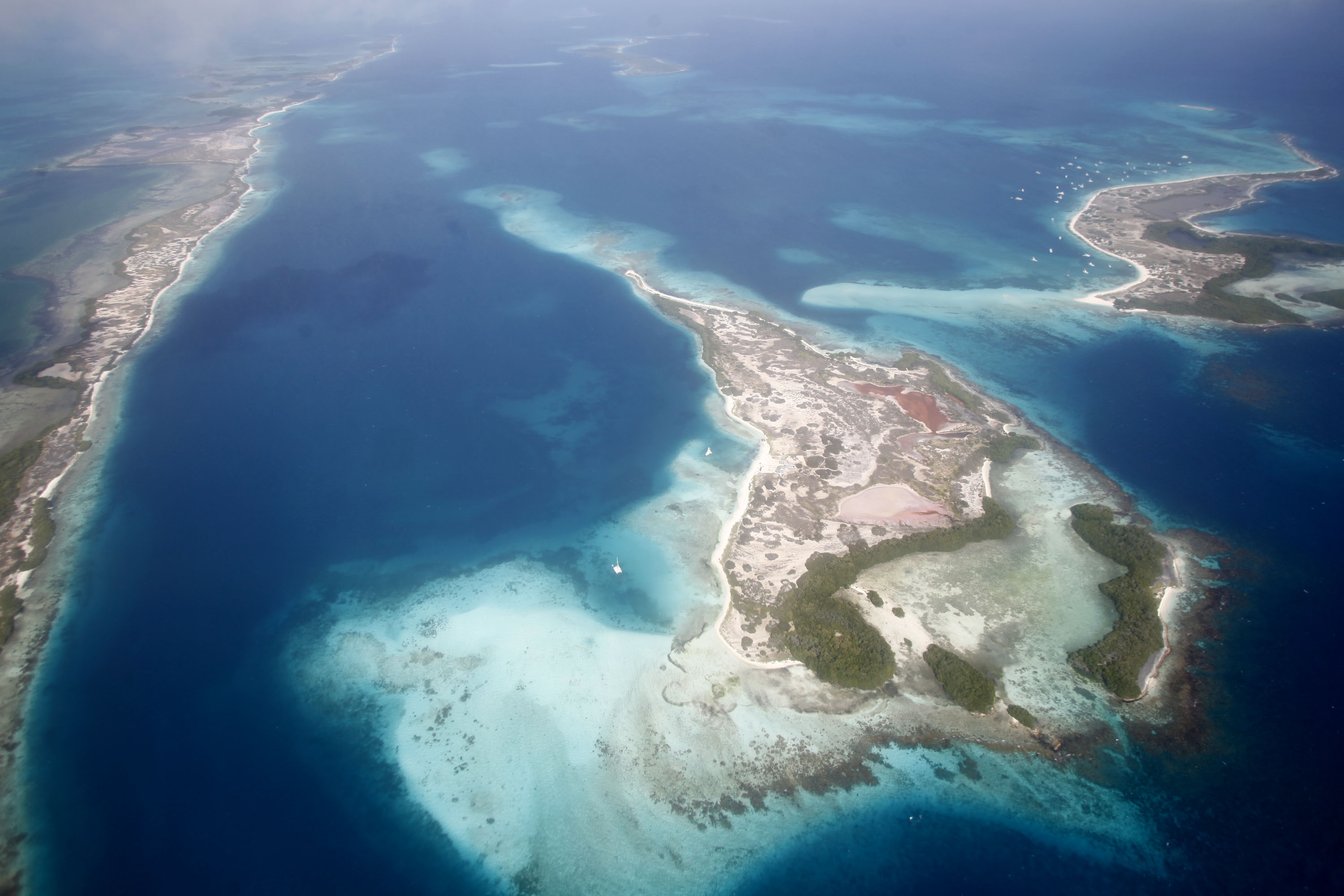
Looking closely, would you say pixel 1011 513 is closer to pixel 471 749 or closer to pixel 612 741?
pixel 612 741

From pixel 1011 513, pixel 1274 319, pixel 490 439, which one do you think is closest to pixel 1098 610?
pixel 1011 513

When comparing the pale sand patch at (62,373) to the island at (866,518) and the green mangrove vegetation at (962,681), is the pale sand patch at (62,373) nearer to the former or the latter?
the island at (866,518)

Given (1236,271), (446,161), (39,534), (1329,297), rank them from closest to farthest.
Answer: (39,534) < (1329,297) < (1236,271) < (446,161)

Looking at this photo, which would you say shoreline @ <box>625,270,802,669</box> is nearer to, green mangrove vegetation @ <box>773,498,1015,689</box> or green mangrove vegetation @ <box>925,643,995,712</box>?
green mangrove vegetation @ <box>773,498,1015,689</box>

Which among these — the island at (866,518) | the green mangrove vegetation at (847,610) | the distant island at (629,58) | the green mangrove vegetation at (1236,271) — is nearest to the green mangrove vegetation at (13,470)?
the island at (866,518)

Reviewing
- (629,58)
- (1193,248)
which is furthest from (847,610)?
(629,58)

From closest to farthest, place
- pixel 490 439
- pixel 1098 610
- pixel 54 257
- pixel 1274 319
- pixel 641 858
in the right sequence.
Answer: pixel 641 858 → pixel 1098 610 → pixel 490 439 → pixel 1274 319 → pixel 54 257

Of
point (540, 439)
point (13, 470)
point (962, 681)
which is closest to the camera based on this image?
point (962, 681)

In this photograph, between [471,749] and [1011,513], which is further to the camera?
[1011,513]

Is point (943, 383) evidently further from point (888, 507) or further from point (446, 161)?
point (446, 161)
